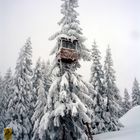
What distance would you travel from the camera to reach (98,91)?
2631 cm

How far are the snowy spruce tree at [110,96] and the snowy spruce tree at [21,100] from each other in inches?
372

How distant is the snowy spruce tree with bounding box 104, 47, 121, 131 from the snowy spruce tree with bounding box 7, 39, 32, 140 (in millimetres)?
9461

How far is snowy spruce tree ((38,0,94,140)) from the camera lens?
500 inches

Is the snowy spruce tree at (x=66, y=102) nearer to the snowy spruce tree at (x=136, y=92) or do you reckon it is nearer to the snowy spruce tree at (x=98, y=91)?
the snowy spruce tree at (x=98, y=91)

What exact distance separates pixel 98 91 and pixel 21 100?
9.36 metres

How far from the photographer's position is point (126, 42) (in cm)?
2978

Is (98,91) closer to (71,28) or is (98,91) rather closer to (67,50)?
(67,50)

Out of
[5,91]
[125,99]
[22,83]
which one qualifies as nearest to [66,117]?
[22,83]

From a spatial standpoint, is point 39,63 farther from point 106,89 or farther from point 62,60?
point 62,60

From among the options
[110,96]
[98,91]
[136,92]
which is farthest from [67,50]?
[136,92]

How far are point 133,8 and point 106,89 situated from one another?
1005 centimetres

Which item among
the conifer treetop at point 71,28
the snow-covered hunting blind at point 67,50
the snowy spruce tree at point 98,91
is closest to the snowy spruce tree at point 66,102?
the conifer treetop at point 71,28

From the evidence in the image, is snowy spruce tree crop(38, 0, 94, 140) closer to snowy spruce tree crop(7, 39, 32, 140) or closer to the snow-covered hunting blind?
the snow-covered hunting blind

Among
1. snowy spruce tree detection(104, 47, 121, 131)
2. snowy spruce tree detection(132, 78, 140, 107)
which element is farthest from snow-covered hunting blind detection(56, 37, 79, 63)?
snowy spruce tree detection(132, 78, 140, 107)
